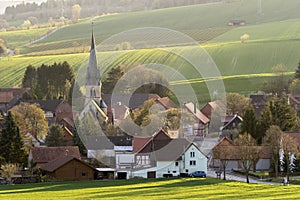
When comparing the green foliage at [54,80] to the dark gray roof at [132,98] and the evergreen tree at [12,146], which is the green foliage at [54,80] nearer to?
the dark gray roof at [132,98]

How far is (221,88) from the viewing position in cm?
8156

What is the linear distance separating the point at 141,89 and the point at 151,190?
44515 millimetres

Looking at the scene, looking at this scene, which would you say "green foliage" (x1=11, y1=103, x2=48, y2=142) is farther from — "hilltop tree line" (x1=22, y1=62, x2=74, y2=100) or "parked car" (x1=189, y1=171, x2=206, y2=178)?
"hilltop tree line" (x1=22, y1=62, x2=74, y2=100)

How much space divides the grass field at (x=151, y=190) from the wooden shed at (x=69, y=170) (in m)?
2.54

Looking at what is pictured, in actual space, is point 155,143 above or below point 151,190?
above

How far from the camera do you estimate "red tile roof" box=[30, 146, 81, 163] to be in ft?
152

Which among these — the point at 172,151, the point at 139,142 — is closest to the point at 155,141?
the point at 172,151

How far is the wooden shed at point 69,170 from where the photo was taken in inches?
1689

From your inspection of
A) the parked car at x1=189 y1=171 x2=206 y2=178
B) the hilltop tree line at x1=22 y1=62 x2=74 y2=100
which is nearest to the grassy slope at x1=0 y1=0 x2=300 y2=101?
the hilltop tree line at x1=22 y1=62 x2=74 y2=100

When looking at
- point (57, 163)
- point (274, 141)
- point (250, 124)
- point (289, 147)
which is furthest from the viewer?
point (250, 124)

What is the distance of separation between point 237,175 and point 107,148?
9509mm

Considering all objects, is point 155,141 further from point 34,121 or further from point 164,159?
point 34,121

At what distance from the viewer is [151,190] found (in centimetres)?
3541

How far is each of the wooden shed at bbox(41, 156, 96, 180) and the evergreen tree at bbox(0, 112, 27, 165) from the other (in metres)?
2.47
